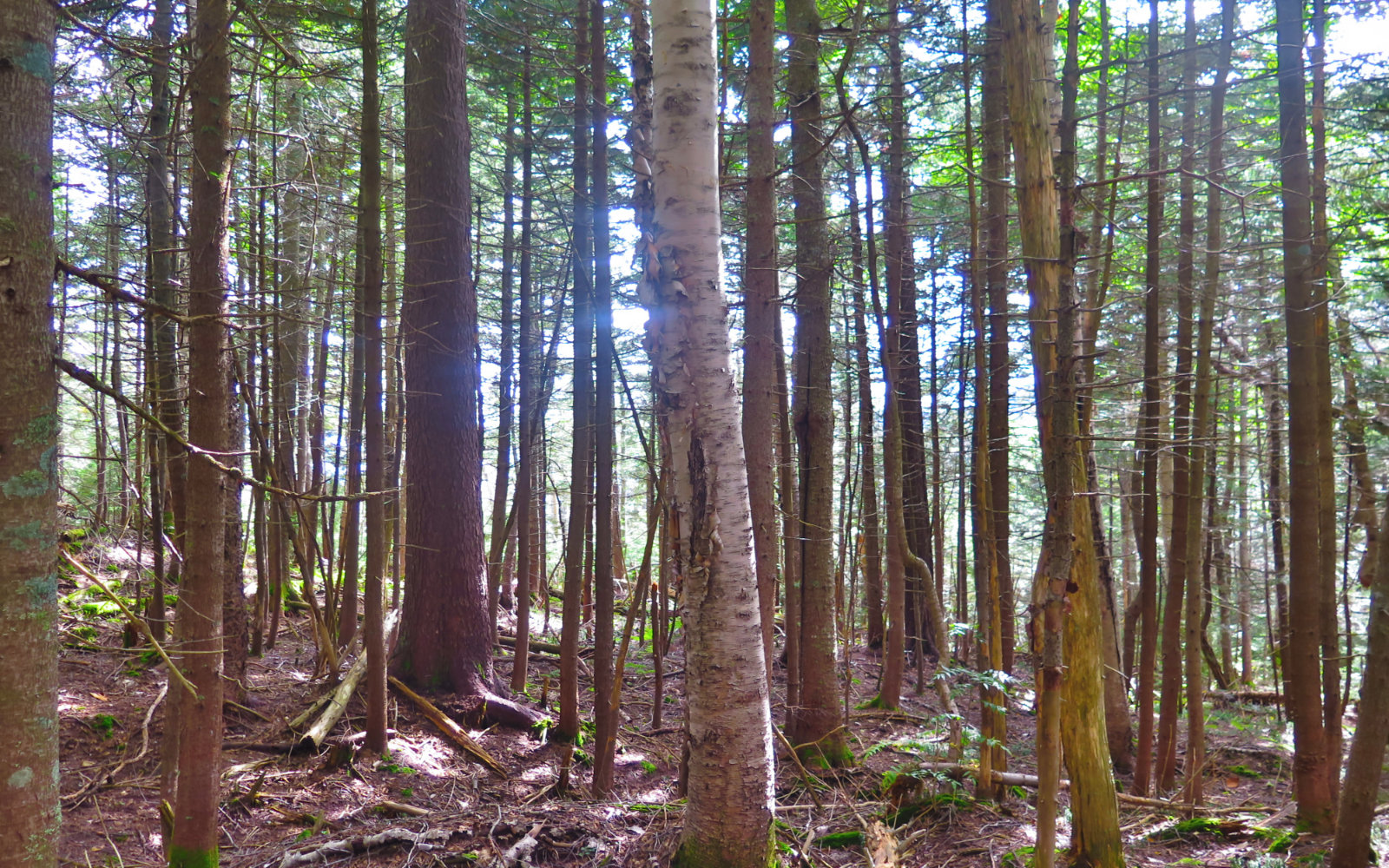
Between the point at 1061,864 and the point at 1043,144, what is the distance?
4374 mm

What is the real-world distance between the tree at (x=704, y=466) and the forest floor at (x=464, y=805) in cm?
79

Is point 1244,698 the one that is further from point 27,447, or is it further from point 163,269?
point 163,269

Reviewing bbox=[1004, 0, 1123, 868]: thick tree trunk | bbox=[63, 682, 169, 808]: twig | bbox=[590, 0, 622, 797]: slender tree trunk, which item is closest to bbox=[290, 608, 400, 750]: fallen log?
bbox=[63, 682, 169, 808]: twig

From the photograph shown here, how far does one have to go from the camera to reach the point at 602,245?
226 inches

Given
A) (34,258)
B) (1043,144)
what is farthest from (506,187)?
(34,258)

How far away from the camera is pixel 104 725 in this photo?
6.36 meters

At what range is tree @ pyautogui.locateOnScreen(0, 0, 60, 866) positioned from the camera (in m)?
2.30

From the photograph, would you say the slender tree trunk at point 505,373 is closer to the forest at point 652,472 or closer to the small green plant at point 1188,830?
the forest at point 652,472

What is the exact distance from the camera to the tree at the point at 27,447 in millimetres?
2301

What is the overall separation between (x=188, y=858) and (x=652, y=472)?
3.38 meters

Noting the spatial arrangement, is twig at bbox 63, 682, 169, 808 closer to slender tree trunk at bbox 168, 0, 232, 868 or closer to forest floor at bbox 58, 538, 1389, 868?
forest floor at bbox 58, 538, 1389, 868

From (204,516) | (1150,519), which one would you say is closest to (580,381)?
(204,516)

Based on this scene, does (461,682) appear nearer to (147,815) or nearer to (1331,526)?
(147,815)

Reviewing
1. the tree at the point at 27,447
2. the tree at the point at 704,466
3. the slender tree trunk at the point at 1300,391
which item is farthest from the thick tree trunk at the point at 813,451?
the tree at the point at 27,447
